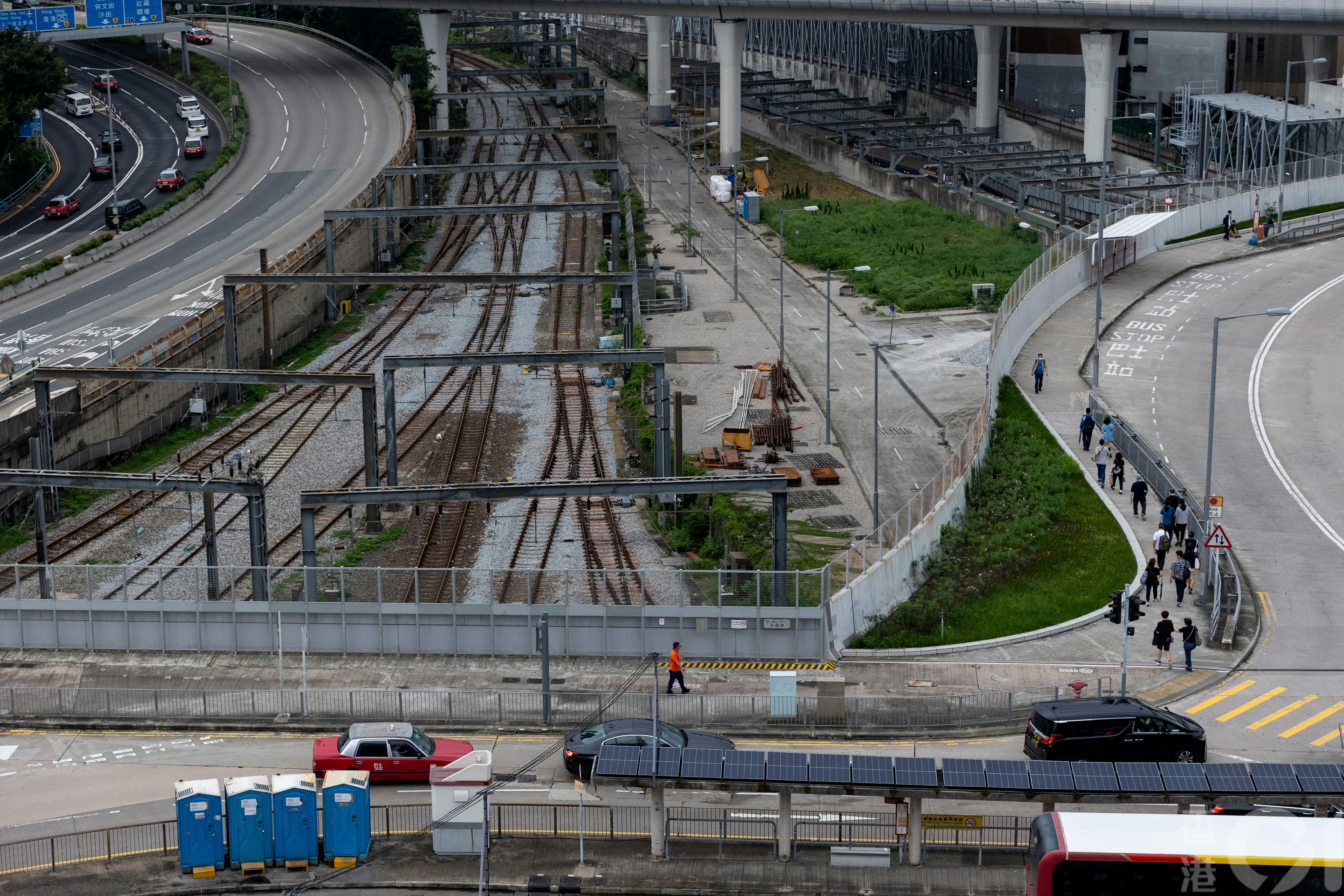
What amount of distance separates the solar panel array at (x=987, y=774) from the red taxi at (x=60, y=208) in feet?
251

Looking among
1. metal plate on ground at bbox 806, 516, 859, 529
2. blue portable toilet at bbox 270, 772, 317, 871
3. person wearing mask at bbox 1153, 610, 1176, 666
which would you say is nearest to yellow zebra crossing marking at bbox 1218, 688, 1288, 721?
person wearing mask at bbox 1153, 610, 1176, 666

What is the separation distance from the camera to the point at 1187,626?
40656 mm

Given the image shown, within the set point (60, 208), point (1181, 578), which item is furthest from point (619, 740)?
point (60, 208)

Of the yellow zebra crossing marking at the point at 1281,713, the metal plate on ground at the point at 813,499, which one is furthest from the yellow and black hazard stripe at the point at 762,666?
the metal plate on ground at the point at 813,499

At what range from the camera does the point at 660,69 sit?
138375mm

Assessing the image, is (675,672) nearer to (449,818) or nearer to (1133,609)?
(449,818)

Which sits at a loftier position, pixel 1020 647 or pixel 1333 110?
pixel 1333 110

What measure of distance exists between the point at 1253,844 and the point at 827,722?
1237cm

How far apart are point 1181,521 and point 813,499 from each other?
12.3m

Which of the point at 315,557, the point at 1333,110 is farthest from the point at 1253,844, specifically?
the point at 1333,110

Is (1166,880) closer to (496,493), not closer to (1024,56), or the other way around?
(496,493)

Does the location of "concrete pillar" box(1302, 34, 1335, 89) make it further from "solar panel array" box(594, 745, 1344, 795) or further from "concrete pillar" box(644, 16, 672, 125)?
"solar panel array" box(594, 745, 1344, 795)

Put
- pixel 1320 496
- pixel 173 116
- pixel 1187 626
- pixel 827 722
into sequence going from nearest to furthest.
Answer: pixel 827 722, pixel 1187 626, pixel 1320 496, pixel 173 116

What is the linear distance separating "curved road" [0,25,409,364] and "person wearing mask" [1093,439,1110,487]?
129ft
